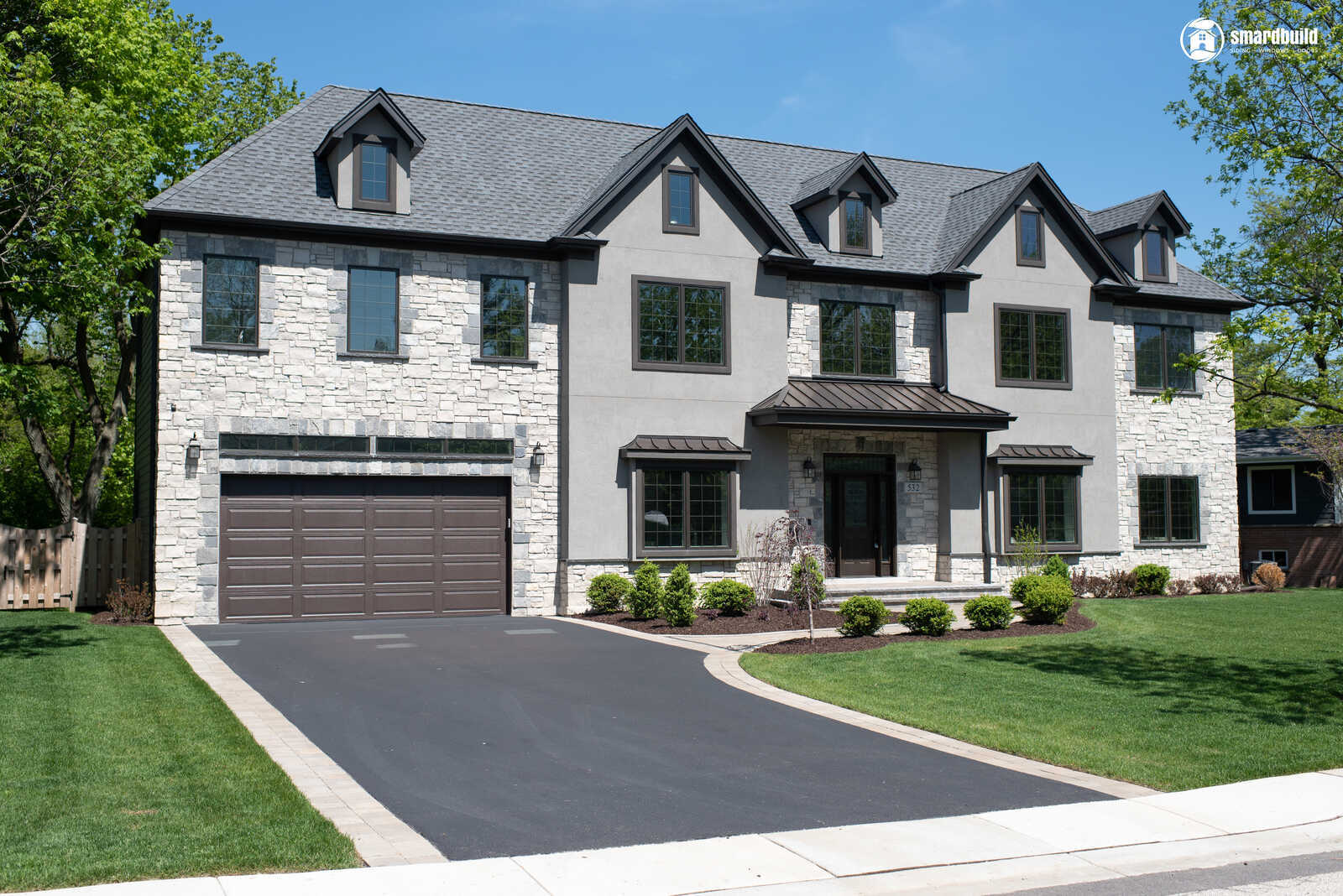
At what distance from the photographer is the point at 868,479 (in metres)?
24.1

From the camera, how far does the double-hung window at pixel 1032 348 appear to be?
2512 centimetres

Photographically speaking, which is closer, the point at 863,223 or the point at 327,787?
the point at 327,787

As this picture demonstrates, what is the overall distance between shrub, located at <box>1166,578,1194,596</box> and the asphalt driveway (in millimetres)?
15130

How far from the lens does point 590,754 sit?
31.0 ft

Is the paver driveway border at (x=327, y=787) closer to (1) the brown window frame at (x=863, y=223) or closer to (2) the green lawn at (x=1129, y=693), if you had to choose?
(2) the green lawn at (x=1129, y=693)

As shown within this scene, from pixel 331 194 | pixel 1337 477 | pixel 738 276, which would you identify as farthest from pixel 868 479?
pixel 1337 477

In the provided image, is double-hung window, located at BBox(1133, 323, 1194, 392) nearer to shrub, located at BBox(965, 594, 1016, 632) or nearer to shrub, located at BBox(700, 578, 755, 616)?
shrub, located at BBox(965, 594, 1016, 632)

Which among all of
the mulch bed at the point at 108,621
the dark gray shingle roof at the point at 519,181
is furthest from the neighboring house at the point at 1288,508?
the mulch bed at the point at 108,621

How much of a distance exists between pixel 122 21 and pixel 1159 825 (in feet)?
84.8

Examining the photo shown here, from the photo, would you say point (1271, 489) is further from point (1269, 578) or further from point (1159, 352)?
point (1159, 352)

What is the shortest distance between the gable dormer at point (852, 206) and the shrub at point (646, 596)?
8642 mm

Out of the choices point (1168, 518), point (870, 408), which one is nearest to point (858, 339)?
point (870, 408)

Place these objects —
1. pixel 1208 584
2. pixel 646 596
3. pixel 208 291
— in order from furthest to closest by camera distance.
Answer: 1. pixel 1208 584
2. pixel 646 596
3. pixel 208 291

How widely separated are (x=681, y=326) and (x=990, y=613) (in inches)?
327
